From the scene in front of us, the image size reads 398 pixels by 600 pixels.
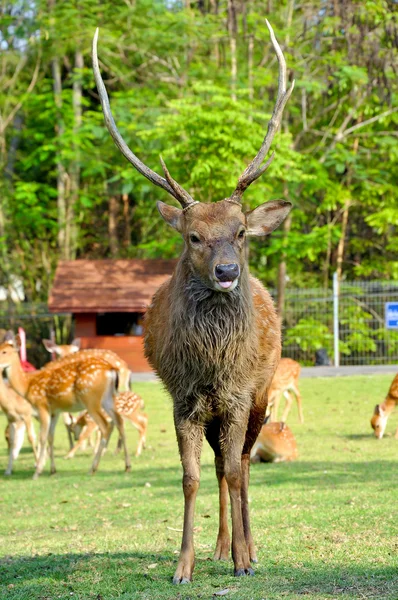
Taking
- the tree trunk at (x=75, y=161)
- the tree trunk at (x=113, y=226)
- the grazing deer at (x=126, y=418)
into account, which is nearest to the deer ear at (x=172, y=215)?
the grazing deer at (x=126, y=418)

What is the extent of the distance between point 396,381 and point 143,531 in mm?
6118

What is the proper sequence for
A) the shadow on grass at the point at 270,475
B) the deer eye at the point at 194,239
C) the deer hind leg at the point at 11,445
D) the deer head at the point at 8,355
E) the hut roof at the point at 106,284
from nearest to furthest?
1. the deer eye at the point at 194,239
2. the shadow on grass at the point at 270,475
3. the deer hind leg at the point at 11,445
4. the deer head at the point at 8,355
5. the hut roof at the point at 106,284

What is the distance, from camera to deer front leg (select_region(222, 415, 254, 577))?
505cm

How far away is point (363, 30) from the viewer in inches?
929

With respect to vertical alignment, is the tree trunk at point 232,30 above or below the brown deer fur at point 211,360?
above

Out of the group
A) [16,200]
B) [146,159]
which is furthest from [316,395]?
[16,200]

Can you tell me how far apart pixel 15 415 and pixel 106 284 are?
46.7 feet

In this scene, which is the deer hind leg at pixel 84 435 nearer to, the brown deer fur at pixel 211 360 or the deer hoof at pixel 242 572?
the brown deer fur at pixel 211 360

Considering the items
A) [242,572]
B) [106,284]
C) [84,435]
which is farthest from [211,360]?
[106,284]

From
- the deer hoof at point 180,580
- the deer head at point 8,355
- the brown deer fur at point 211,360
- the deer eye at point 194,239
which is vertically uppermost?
the deer eye at point 194,239

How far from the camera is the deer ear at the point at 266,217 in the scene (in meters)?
5.53

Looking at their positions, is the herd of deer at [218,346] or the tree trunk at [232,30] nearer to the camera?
the herd of deer at [218,346]

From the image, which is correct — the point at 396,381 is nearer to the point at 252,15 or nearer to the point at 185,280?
the point at 185,280

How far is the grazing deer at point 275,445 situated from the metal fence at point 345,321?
14.5 meters
